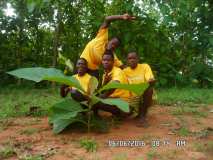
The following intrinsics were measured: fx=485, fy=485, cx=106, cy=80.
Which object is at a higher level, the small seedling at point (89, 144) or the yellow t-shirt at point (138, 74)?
the yellow t-shirt at point (138, 74)

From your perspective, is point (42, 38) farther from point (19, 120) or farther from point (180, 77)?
point (19, 120)

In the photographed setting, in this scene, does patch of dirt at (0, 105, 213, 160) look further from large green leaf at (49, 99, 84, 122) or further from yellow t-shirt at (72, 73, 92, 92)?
yellow t-shirt at (72, 73, 92, 92)

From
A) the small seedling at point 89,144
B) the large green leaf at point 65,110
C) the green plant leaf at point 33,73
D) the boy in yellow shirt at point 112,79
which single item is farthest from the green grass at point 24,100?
the small seedling at point 89,144

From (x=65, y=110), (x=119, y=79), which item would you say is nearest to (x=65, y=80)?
(x=65, y=110)

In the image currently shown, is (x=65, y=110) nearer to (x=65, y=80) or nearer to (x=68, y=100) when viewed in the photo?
(x=68, y=100)

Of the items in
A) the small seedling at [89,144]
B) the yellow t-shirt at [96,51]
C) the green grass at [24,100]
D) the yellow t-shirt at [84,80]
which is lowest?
the small seedling at [89,144]

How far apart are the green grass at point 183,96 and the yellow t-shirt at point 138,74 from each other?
69.1 inches

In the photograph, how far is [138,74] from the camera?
5.74 meters

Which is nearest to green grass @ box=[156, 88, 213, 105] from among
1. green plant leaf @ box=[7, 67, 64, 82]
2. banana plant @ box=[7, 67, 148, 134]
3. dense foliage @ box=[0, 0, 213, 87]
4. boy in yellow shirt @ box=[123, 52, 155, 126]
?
dense foliage @ box=[0, 0, 213, 87]

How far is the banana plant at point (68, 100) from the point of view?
4.81m

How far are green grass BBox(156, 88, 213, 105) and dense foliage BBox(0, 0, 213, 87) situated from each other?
478mm

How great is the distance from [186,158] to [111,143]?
784 millimetres

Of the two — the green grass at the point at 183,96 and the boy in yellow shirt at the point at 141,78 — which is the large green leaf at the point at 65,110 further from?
the green grass at the point at 183,96

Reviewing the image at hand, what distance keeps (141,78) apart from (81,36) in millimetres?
5047
